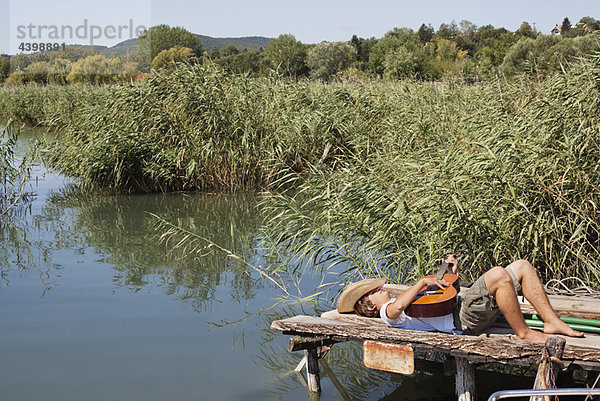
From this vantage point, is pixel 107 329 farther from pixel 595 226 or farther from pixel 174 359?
pixel 595 226

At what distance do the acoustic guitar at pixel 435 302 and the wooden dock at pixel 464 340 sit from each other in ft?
0.41

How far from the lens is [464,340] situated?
376 centimetres

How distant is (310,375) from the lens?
439 cm

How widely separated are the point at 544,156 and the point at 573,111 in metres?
0.76

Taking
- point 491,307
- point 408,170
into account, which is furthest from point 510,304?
point 408,170

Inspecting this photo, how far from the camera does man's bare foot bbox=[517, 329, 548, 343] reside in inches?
148

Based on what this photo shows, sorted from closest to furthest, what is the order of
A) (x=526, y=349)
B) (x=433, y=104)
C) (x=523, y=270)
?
(x=526, y=349)
(x=523, y=270)
(x=433, y=104)

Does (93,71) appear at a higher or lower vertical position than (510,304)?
higher

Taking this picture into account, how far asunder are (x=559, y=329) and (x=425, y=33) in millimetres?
100106

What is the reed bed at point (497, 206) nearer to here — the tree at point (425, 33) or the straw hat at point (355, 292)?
the straw hat at point (355, 292)

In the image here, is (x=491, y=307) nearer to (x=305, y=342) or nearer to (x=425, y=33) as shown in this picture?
(x=305, y=342)

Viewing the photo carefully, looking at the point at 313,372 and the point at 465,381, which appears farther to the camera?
the point at 313,372

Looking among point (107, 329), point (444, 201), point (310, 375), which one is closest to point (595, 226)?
point (444, 201)

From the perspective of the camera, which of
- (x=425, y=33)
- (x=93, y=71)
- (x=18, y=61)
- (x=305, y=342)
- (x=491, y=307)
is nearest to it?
(x=491, y=307)
